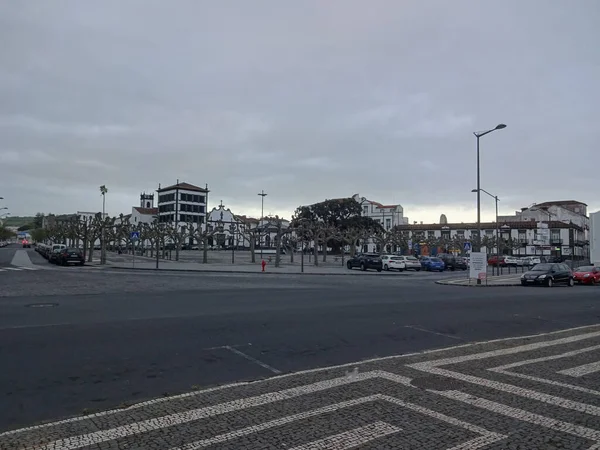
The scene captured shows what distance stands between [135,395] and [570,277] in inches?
1260

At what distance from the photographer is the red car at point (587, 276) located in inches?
1330

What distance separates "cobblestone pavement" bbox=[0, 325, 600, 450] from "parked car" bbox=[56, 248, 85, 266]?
4110cm

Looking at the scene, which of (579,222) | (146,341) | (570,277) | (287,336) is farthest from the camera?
(579,222)

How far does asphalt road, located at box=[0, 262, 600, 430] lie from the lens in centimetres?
668

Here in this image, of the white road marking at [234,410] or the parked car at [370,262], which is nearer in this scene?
the white road marking at [234,410]

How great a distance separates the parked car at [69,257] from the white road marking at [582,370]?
43.0 metres

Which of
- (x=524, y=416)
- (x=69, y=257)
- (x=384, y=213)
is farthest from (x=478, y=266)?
(x=384, y=213)

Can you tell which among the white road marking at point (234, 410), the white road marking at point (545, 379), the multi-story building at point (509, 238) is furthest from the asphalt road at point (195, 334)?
the multi-story building at point (509, 238)

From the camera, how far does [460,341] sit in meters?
10.5

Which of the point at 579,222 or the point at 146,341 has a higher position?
the point at 579,222

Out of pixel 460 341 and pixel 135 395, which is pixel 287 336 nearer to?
pixel 460 341

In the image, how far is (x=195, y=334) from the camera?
10.3 m

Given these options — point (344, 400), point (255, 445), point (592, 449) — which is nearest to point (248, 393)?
point (344, 400)

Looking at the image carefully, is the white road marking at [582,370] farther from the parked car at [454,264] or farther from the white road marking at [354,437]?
the parked car at [454,264]
